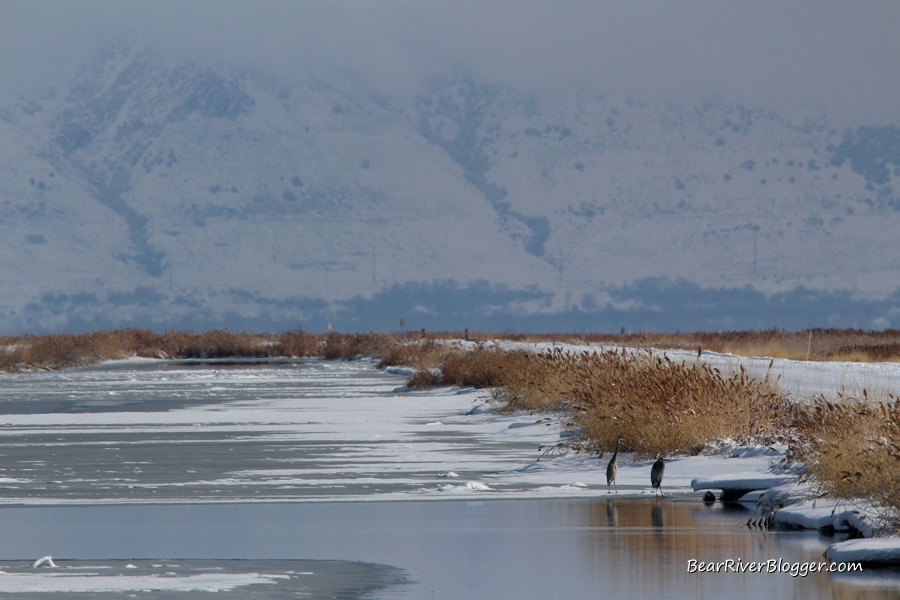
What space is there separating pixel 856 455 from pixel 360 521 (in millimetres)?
4113

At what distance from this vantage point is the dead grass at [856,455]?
10984mm

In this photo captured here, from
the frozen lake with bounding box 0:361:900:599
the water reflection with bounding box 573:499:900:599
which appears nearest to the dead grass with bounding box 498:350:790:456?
the frozen lake with bounding box 0:361:900:599

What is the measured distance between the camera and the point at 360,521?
1224 cm

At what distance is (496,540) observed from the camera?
1098 cm

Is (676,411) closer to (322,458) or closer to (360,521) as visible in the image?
(322,458)

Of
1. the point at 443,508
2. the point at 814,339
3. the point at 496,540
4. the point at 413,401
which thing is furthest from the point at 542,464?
the point at 814,339

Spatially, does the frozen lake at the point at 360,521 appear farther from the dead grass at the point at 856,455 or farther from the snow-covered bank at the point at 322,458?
the dead grass at the point at 856,455

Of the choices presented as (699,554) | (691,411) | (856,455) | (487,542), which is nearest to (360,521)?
(487,542)

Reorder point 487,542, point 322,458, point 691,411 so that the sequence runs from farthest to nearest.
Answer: point 322,458 < point 691,411 < point 487,542

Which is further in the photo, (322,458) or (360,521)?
(322,458)

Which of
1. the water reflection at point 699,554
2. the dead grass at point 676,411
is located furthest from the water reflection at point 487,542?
the dead grass at point 676,411

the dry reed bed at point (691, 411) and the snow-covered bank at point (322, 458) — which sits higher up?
the dry reed bed at point (691, 411)

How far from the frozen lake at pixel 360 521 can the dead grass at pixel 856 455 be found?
0.60 metres

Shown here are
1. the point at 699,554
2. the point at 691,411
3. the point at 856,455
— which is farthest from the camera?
the point at 691,411
